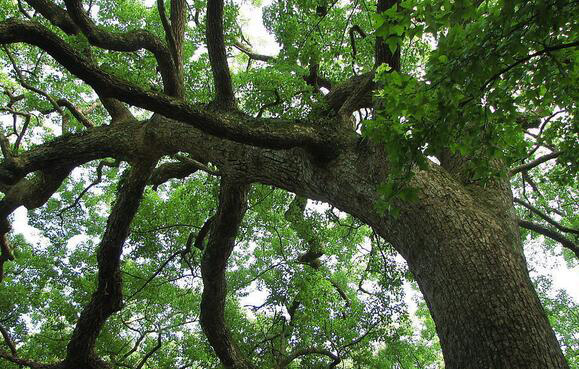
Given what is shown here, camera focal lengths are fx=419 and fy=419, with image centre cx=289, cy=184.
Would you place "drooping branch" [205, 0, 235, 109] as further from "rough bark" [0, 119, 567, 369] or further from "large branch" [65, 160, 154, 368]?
"large branch" [65, 160, 154, 368]

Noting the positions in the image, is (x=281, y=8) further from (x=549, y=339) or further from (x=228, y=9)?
(x=549, y=339)

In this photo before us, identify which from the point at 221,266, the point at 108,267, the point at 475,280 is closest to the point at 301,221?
the point at 221,266

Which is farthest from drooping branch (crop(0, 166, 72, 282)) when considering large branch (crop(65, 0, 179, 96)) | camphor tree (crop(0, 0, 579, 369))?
large branch (crop(65, 0, 179, 96))

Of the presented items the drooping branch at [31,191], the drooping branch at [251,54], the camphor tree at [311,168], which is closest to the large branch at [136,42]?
the camphor tree at [311,168]

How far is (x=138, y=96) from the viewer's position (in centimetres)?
349

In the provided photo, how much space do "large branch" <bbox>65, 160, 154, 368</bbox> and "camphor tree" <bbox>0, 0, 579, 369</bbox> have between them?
0.09ft

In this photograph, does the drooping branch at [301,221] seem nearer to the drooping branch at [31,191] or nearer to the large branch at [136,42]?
the large branch at [136,42]

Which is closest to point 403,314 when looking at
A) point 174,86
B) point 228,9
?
point 174,86

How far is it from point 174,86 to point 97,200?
745 centimetres

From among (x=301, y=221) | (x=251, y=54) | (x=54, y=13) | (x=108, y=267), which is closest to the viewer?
(x=108, y=267)

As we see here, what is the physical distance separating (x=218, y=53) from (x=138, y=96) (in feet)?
5.29

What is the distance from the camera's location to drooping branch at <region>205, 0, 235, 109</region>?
459 centimetres

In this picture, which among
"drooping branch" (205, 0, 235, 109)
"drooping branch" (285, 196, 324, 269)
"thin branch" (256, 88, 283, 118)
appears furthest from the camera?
"drooping branch" (285, 196, 324, 269)

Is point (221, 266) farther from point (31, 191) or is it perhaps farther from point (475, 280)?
point (475, 280)
